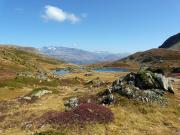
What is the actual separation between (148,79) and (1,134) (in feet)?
83.7

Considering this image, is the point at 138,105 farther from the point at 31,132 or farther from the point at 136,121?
the point at 31,132

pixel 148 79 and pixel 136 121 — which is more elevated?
pixel 148 79

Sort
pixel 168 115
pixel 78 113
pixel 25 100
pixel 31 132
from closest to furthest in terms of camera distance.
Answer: pixel 31 132, pixel 78 113, pixel 168 115, pixel 25 100

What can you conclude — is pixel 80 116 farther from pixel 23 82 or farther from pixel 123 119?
pixel 23 82

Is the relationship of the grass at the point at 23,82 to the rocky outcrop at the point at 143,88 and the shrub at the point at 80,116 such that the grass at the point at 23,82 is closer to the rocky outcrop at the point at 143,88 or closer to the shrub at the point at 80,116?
the rocky outcrop at the point at 143,88

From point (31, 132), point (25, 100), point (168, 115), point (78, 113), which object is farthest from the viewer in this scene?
point (25, 100)

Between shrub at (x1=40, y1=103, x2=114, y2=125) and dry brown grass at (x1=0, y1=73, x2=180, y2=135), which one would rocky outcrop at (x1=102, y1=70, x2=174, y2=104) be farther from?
shrub at (x1=40, y1=103, x2=114, y2=125)

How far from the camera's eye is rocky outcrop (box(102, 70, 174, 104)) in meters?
40.0

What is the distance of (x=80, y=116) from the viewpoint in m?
32.1

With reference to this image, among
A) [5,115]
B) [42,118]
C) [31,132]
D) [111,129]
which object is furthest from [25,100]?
[111,129]

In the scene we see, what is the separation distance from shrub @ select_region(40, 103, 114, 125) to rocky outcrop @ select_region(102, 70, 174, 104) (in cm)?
509

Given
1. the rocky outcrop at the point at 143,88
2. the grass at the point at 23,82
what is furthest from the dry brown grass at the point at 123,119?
the grass at the point at 23,82

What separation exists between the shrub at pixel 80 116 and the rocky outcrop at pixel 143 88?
509cm

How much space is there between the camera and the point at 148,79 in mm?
47438
